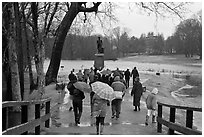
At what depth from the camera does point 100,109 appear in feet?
27.5

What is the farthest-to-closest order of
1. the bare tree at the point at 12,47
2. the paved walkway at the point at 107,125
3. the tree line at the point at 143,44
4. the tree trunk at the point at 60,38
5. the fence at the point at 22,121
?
the tree line at the point at 143,44 < the tree trunk at the point at 60,38 < the bare tree at the point at 12,47 < the paved walkway at the point at 107,125 < the fence at the point at 22,121

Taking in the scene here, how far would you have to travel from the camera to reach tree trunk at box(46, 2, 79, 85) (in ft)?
66.8

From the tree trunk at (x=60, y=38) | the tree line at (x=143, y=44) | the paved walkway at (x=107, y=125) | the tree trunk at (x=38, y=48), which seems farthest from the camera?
the tree line at (x=143, y=44)

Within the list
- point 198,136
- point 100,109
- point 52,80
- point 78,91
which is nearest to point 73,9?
point 52,80

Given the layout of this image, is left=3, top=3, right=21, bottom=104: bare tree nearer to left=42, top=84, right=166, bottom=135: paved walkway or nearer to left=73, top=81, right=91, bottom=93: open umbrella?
left=42, top=84, right=166, bottom=135: paved walkway

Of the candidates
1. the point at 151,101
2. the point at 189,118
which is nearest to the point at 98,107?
the point at 189,118

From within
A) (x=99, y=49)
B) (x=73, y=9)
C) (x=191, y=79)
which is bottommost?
(x=191, y=79)

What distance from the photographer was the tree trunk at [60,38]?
2036 cm

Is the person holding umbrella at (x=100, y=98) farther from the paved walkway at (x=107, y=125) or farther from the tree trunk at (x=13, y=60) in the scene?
the tree trunk at (x=13, y=60)

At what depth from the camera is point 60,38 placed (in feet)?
67.7

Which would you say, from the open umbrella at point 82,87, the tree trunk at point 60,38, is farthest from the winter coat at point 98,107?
the tree trunk at point 60,38

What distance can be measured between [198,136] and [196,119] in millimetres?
9170

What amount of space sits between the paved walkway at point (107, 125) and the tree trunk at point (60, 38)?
7.92 m

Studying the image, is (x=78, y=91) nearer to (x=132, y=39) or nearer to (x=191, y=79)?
(x=191, y=79)
